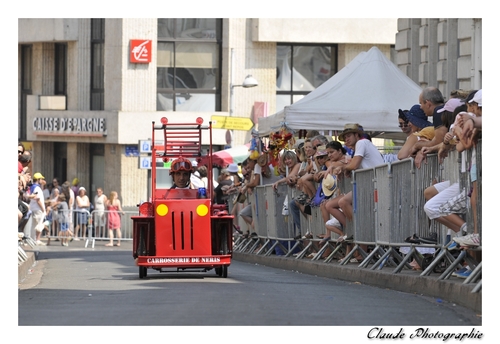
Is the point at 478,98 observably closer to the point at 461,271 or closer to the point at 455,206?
the point at 455,206

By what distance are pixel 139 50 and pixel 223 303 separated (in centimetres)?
3526

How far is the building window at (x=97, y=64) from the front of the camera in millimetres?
47812

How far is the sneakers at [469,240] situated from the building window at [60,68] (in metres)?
38.9

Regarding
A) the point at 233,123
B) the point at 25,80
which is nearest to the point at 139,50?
the point at 25,80

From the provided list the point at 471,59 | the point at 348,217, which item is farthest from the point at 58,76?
the point at 348,217

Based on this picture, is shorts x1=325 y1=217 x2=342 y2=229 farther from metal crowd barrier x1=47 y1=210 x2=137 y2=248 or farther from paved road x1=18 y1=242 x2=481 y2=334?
metal crowd barrier x1=47 y1=210 x2=137 y2=248

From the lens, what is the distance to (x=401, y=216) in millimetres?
15281

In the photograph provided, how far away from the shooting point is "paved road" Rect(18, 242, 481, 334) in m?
10.4

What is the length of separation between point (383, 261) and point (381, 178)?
1.07 m

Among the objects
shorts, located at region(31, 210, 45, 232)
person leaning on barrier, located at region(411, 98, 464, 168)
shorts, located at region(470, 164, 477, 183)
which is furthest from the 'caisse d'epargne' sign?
shorts, located at region(470, 164, 477, 183)

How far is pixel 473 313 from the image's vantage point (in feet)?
37.2

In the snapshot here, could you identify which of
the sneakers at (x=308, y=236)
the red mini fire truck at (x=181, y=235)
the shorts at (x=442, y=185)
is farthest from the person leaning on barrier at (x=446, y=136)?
the sneakers at (x=308, y=236)

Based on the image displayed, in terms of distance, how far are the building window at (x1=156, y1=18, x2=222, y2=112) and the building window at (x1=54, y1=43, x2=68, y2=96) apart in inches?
188
